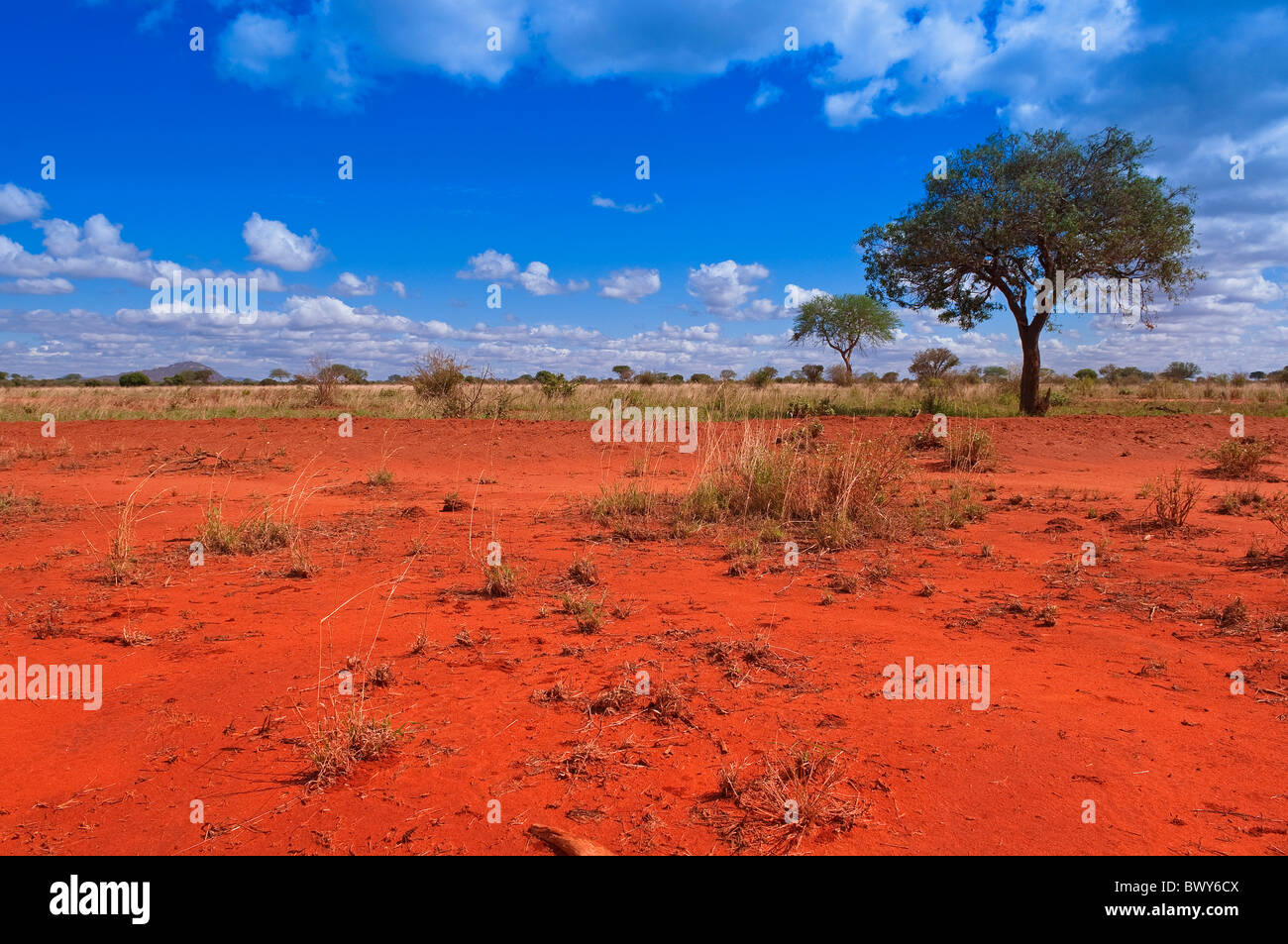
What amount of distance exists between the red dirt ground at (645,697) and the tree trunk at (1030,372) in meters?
10.5

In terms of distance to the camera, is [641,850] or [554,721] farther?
[554,721]

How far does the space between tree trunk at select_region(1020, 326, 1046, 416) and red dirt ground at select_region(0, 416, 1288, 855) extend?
10.5 m

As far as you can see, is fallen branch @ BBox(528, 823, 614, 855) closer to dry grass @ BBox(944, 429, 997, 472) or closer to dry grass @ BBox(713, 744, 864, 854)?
dry grass @ BBox(713, 744, 864, 854)

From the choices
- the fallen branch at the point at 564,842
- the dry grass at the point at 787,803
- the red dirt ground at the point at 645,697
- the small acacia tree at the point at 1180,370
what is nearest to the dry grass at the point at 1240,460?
the red dirt ground at the point at 645,697

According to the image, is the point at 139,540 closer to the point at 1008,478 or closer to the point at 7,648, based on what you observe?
the point at 7,648

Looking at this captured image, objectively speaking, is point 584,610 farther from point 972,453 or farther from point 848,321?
point 848,321

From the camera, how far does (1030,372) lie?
1772 centimetres

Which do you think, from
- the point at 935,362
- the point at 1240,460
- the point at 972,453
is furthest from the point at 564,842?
the point at 935,362

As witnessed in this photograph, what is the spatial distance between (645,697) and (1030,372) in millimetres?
17520

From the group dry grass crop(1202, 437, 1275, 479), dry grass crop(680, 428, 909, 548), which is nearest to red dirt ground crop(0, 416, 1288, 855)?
dry grass crop(680, 428, 909, 548)

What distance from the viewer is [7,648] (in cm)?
438
